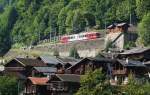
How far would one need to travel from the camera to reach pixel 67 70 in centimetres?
5350

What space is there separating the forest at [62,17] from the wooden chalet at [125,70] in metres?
20.5

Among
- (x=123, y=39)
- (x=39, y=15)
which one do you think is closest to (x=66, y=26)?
(x=39, y=15)

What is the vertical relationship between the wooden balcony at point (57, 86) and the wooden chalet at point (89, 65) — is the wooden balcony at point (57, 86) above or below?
below

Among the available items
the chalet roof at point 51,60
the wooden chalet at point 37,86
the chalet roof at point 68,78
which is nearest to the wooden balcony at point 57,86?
the chalet roof at point 68,78

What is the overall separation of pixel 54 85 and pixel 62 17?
6194 cm

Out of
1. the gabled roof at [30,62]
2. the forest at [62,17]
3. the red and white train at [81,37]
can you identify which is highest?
the forest at [62,17]

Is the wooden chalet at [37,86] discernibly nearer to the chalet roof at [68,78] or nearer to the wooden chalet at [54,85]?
the wooden chalet at [54,85]

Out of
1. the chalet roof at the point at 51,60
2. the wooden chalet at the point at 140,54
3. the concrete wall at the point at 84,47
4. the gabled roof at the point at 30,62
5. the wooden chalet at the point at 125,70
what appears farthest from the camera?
the concrete wall at the point at 84,47

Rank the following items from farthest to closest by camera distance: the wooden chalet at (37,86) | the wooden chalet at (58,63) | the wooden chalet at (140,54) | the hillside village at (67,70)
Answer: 1. the wooden chalet at (140,54)
2. the wooden chalet at (58,63)
3. the wooden chalet at (37,86)
4. the hillside village at (67,70)

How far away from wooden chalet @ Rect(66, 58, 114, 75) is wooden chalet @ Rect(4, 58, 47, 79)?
630cm

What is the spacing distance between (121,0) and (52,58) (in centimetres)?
3922

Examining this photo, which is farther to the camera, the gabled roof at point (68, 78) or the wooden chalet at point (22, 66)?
the wooden chalet at point (22, 66)

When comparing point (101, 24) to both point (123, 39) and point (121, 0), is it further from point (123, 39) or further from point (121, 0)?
point (123, 39)

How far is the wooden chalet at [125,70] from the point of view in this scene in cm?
4969
